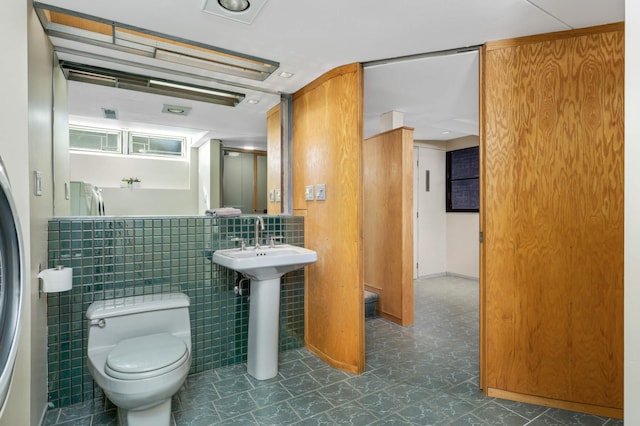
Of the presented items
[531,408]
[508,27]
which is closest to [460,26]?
[508,27]

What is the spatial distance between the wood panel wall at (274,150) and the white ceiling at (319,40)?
7 cm

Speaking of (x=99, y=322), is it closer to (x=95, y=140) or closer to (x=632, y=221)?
(x=95, y=140)

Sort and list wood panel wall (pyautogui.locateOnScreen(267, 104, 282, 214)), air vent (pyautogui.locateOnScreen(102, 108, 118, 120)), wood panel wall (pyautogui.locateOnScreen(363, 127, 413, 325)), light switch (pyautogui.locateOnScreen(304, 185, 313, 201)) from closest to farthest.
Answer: air vent (pyautogui.locateOnScreen(102, 108, 118, 120))
light switch (pyautogui.locateOnScreen(304, 185, 313, 201))
wood panel wall (pyautogui.locateOnScreen(267, 104, 282, 214))
wood panel wall (pyautogui.locateOnScreen(363, 127, 413, 325))

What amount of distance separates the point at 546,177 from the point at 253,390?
2.28 metres

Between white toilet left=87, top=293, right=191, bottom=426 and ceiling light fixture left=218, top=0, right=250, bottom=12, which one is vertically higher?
ceiling light fixture left=218, top=0, right=250, bottom=12

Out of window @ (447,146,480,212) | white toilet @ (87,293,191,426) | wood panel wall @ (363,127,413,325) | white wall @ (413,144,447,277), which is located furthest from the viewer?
white wall @ (413,144,447,277)

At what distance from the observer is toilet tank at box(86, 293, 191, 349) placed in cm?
185

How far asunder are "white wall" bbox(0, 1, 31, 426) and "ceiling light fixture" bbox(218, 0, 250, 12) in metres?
0.85

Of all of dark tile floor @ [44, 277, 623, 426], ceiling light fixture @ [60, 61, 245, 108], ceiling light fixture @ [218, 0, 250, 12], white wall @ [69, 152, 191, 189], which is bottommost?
dark tile floor @ [44, 277, 623, 426]

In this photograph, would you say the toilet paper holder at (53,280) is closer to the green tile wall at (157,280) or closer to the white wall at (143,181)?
the green tile wall at (157,280)

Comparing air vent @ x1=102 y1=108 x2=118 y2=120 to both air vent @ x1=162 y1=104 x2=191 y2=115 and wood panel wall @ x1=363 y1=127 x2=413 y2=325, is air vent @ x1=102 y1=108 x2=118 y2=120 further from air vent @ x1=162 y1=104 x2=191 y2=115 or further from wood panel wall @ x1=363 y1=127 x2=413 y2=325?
wood panel wall @ x1=363 y1=127 x2=413 y2=325

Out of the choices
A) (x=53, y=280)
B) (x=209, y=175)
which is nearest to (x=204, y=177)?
(x=209, y=175)

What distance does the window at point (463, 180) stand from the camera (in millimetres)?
5094

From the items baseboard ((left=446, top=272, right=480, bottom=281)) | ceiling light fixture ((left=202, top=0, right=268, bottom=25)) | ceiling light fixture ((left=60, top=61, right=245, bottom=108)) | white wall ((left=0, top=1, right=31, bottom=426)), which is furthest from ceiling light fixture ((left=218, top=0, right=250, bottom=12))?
baseboard ((left=446, top=272, right=480, bottom=281))
